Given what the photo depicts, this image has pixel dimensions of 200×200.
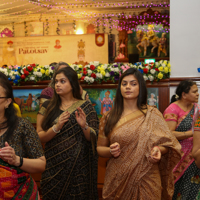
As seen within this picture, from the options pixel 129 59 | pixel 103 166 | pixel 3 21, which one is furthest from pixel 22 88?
pixel 3 21

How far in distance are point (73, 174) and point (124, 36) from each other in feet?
27.8

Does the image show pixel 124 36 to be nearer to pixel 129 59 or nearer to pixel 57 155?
pixel 129 59

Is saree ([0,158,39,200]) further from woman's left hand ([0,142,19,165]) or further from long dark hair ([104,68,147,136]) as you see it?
long dark hair ([104,68,147,136])

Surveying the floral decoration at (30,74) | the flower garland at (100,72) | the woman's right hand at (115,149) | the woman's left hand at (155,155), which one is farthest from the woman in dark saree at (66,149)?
the floral decoration at (30,74)

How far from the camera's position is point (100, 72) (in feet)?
14.0

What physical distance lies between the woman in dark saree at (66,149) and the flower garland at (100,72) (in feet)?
5.32

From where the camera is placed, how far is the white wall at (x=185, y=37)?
14.2ft

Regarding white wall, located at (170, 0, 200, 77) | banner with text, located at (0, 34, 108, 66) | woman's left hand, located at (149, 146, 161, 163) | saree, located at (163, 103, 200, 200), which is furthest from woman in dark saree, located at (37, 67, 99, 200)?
banner with text, located at (0, 34, 108, 66)

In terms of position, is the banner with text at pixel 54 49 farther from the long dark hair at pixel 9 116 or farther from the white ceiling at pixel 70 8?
the long dark hair at pixel 9 116

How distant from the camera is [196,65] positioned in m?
4.39

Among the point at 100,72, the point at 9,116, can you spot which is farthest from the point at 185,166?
the point at 100,72

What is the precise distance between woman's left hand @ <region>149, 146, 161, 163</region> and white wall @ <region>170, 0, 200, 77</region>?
2.62m

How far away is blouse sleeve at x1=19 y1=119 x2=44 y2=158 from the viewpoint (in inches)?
A: 67.5

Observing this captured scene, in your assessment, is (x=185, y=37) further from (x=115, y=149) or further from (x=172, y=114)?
(x=115, y=149)
